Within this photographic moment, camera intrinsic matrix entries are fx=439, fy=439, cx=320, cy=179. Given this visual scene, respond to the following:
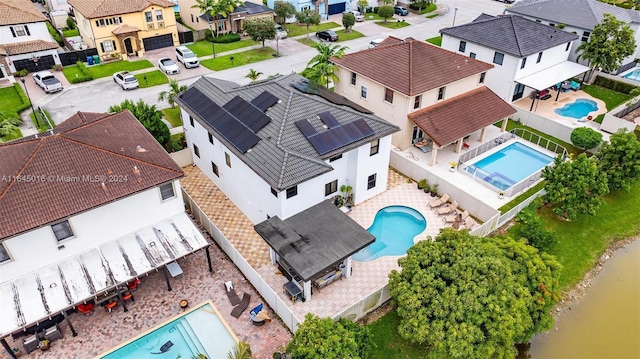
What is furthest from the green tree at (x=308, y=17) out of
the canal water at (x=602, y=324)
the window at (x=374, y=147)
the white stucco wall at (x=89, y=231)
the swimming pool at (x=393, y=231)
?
the canal water at (x=602, y=324)

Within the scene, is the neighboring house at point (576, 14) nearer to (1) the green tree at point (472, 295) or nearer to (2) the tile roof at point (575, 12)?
(2) the tile roof at point (575, 12)

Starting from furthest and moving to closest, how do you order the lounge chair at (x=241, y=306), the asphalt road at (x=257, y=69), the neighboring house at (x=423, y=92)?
the asphalt road at (x=257, y=69) < the neighboring house at (x=423, y=92) < the lounge chair at (x=241, y=306)

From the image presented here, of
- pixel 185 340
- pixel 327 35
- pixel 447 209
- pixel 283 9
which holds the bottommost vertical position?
pixel 185 340

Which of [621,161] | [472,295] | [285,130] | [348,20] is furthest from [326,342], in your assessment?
[348,20]

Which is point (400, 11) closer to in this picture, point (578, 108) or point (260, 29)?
point (260, 29)

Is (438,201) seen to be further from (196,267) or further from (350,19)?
(350,19)

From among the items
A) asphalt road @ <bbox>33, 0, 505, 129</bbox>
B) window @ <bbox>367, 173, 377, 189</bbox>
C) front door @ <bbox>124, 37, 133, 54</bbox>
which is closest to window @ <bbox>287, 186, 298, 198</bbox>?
window @ <bbox>367, 173, 377, 189</bbox>

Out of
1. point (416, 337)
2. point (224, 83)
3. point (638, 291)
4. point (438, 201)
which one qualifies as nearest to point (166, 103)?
point (224, 83)
